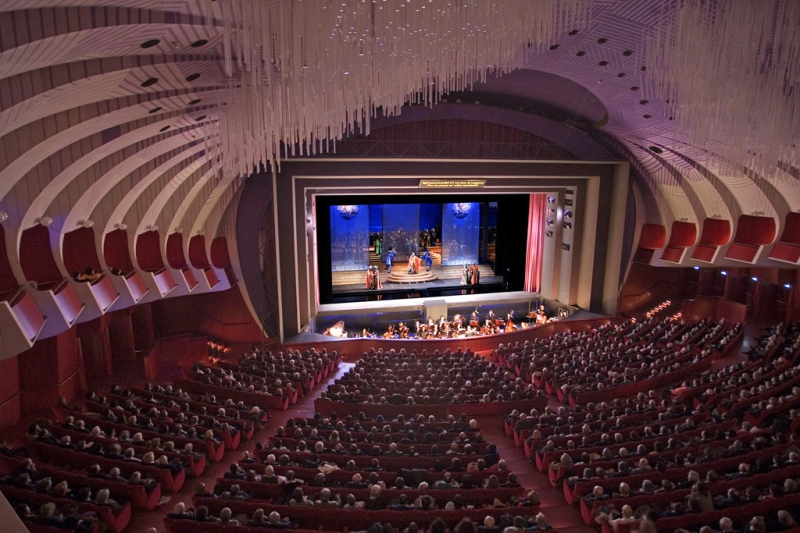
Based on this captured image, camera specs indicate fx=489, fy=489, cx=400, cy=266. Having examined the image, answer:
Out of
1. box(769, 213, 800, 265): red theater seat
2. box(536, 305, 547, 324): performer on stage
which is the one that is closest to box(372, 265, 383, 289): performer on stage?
box(536, 305, 547, 324): performer on stage

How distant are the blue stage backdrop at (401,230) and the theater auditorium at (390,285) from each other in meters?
3.51

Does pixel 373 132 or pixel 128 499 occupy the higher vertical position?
pixel 373 132

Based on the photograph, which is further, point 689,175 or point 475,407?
point 689,175

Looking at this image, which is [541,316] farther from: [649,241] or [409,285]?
[409,285]

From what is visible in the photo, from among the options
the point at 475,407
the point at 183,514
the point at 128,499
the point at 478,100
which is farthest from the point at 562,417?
the point at 478,100

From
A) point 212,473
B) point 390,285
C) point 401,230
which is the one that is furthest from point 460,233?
point 212,473

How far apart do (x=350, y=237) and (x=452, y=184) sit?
8591 millimetres

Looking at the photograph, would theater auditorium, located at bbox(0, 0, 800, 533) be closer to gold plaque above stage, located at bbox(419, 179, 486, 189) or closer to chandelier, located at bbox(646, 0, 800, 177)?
chandelier, located at bbox(646, 0, 800, 177)

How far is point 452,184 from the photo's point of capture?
20.9m

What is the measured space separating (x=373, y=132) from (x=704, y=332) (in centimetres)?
1457

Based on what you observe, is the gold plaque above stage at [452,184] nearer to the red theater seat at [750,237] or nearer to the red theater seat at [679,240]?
the red theater seat at [679,240]

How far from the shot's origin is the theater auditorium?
276 inches

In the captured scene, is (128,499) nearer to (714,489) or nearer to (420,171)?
(714,489)

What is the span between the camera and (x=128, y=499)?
26.7 feet
